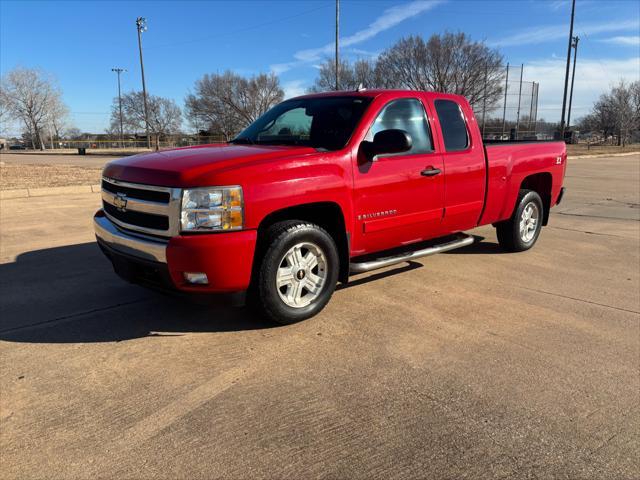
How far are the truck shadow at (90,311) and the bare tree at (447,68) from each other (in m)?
46.5

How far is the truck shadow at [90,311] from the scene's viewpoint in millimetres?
3801

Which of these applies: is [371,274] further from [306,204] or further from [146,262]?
[146,262]

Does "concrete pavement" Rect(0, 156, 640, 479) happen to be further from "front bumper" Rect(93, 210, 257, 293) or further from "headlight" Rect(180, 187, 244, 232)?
"headlight" Rect(180, 187, 244, 232)

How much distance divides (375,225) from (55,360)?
271cm

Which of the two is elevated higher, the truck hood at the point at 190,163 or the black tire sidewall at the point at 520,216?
the truck hood at the point at 190,163

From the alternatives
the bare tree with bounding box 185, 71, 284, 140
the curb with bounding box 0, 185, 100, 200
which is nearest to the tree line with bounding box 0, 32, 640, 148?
the bare tree with bounding box 185, 71, 284, 140

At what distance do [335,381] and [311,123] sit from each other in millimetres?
2561

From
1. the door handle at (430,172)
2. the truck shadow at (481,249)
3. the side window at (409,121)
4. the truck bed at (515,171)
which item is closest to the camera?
the side window at (409,121)

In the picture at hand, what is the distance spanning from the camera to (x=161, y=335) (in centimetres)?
378

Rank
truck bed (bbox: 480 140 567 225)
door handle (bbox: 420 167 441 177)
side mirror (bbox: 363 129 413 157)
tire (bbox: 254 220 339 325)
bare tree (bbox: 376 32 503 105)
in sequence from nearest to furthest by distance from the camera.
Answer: tire (bbox: 254 220 339 325) < side mirror (bbox: 363 129 413 157) < door handle (bbox: 420 167 441 177) < truck bed (bbox: 480 140 567 225) < bare tree (bbox: 376 32 503 105)

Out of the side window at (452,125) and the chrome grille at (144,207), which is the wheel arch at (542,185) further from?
the chrome grille at (144,207)

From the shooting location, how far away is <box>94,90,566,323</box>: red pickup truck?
3404 mm

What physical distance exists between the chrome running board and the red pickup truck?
0.05 feet

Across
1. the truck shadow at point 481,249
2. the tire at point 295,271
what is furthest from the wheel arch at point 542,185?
the tire at point 295,271
